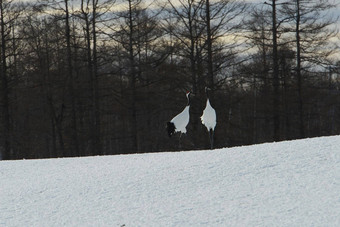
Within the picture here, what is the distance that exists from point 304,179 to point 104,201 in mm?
2918

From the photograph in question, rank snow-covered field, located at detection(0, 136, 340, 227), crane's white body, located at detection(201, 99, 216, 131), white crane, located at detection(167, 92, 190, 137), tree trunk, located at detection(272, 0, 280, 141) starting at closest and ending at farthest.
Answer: snow-covered field, located at detection(0, 136, 340, 227), crane's white body, located at detection(201, 99, 216, 131), white crane, located at detection(167, 92, 190, 137), tree trunk, located at detection(272, 0, 280, 141)

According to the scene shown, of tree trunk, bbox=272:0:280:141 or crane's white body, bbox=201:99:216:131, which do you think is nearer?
crane's white body, bbox=201:99:216:131

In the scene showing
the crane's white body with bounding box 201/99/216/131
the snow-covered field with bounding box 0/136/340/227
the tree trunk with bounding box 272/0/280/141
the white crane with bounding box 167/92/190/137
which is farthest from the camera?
the tree trunk with bounding box 272/0/280/141

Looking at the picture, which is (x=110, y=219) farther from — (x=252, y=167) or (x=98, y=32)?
(x=98, y=32)

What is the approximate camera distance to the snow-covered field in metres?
5.78

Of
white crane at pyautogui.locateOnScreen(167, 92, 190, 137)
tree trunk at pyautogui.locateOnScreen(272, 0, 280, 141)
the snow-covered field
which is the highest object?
tree trunk at pyautogui.locateOnScreen(272, 0, 280, 141)

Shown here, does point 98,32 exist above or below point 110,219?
above

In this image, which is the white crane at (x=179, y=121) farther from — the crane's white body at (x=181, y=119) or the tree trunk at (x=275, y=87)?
the tree trunk at (x=275, y=87)

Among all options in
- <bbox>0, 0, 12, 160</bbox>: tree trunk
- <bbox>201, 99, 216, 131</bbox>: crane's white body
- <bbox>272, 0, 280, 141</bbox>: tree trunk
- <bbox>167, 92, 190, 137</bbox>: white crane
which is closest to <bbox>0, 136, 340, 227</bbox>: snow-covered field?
<bbox>201, 99, 216, 131</bbox>: crane's white body

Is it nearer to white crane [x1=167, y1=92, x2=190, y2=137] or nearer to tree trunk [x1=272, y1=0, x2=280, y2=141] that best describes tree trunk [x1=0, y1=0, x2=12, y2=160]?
white crane [x1=167, y1=92, x2=190, y2=137]

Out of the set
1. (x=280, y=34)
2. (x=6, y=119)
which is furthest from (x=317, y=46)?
(x=6, y=119)

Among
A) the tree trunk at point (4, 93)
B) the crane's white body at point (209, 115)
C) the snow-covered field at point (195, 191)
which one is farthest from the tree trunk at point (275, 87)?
the snow-covered field at point (195, 191)

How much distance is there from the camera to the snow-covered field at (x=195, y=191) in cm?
578

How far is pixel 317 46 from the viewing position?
75.0ft
